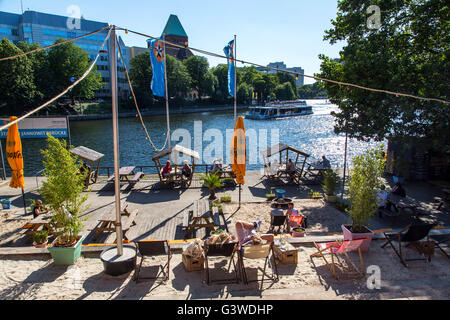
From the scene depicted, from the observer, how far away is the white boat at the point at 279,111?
75438 mm

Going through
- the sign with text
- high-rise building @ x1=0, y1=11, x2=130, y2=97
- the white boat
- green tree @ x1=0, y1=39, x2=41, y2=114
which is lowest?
the sign with text

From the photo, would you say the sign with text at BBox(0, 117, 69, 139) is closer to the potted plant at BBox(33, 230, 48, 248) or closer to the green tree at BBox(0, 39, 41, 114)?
the potted plant at BBox(33, 230, 48, 248)

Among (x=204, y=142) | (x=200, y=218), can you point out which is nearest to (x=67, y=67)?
(x=204, y=142)

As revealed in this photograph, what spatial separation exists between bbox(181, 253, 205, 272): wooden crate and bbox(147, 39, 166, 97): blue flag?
37.8 feet

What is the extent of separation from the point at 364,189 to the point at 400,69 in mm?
9824

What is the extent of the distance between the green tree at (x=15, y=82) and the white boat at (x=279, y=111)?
4840 cm

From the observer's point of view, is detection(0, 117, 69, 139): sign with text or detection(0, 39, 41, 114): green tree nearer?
detection(0, 117, 69, 139): sign with text

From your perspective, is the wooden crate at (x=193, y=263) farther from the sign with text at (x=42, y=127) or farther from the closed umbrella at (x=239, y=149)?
the sign with text at (x=42, y=127)

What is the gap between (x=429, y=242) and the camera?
7.18 meters

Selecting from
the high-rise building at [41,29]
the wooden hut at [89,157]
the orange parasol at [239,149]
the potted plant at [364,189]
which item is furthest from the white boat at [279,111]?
the potted plant at [364,189]

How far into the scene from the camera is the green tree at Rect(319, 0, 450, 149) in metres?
13.3

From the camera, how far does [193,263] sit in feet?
21.9

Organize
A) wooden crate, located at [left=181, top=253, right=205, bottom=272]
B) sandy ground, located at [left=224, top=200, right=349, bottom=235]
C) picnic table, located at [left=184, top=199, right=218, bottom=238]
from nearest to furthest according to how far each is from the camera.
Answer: wooden crate, located at [left=181, top=253, right=205, bottom=272] → picnic table, located at [left=184, top=199, right=218, bottom=238] → sandy ground, located at [left=224, top=200, right=349, bottom=235]

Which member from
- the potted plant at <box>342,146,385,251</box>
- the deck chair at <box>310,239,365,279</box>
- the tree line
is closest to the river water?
the tree line
